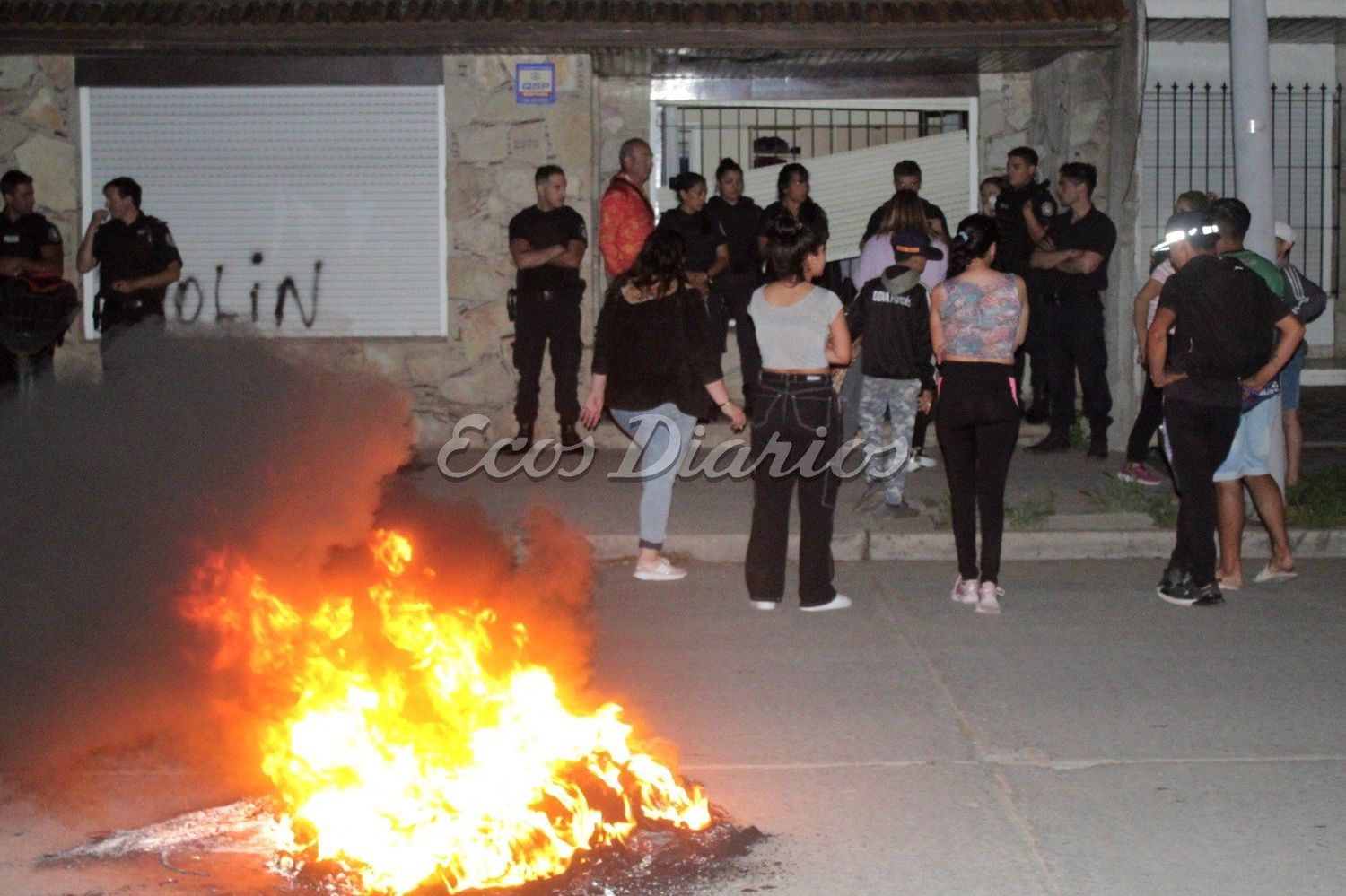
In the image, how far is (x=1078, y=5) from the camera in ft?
38.8

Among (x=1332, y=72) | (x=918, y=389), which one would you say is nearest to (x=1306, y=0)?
(x=1332, y=72)

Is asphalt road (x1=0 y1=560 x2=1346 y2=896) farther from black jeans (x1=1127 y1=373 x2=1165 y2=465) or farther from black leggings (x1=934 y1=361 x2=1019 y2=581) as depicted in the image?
black jeans (x1=1127 y1=373 x2=1165 y2=465)

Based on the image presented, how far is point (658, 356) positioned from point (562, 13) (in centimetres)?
447

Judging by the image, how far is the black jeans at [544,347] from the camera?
12.0 m

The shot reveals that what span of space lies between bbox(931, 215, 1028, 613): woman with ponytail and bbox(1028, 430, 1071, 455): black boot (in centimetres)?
428

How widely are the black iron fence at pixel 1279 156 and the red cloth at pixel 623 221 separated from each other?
4325 mm

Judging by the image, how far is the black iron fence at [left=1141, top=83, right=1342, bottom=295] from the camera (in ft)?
43.9

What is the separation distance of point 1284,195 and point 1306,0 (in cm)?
190

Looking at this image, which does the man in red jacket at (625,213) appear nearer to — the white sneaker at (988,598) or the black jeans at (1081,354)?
the black jeans at (1081,354)

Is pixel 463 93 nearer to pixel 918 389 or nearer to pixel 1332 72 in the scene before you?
pixel 918 389

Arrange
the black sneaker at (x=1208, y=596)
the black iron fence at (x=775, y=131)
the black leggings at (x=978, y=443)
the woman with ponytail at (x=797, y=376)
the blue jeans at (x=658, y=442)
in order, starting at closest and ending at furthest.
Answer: the woman with ponytail at (x=797, y=376), the black leggings at (x=978, y=443), the black sneaker at (x=1208, y=596), the blue jeans at (x=658, y=442), the black iron fence at (x=775, y=131)

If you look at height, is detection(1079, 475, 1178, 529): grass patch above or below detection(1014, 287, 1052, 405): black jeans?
below

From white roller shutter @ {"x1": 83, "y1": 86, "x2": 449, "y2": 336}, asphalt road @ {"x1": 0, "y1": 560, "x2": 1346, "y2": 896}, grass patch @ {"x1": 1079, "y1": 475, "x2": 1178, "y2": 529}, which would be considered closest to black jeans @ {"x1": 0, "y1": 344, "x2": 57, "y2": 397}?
white roller shutter @ {"x1": 83, "y1": 86, "x2": 449, "y2": 336}

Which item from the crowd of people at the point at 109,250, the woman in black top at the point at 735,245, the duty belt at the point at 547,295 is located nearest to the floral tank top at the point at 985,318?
the woman in black top at the point at 735,245
